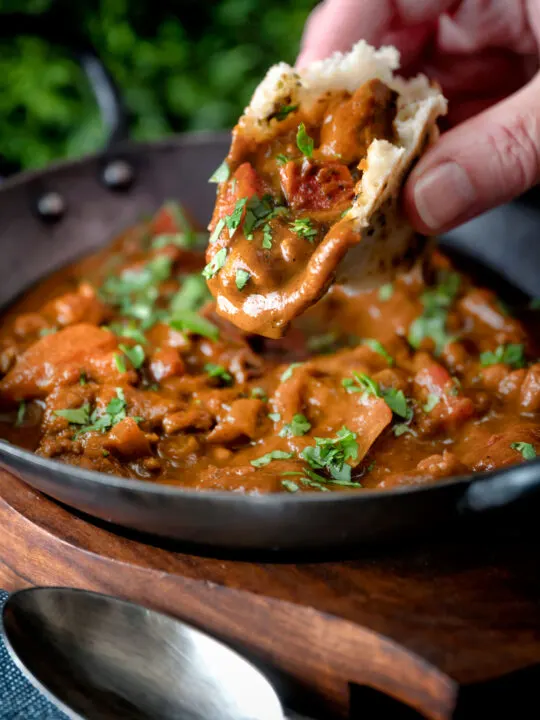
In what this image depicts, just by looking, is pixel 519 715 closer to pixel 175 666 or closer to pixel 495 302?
pixel 175 666

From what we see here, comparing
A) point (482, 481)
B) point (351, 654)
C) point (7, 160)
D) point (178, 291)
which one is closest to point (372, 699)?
point (351, 654)

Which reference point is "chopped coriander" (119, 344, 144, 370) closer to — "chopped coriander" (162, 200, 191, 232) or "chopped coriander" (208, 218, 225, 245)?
"chopped coriander" (208, 218, 225, 245)

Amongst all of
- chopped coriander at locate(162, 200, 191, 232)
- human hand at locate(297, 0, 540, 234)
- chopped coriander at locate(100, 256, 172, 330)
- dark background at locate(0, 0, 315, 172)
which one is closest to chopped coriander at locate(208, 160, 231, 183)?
human hand at locate(297, 0, 540, 234)

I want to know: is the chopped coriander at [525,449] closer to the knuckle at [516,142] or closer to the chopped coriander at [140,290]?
the knuckle at [516,142]

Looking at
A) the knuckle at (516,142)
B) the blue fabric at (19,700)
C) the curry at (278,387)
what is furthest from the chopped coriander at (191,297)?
the blue fabric at (19,700)

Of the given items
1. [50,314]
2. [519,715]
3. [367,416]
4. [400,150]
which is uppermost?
[400,150]

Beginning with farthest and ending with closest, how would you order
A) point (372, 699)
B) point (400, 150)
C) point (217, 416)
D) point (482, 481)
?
point (217, 416), point (400, 150), point (372, 699), point (482, 481)

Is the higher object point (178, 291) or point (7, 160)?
point (7, 160)
